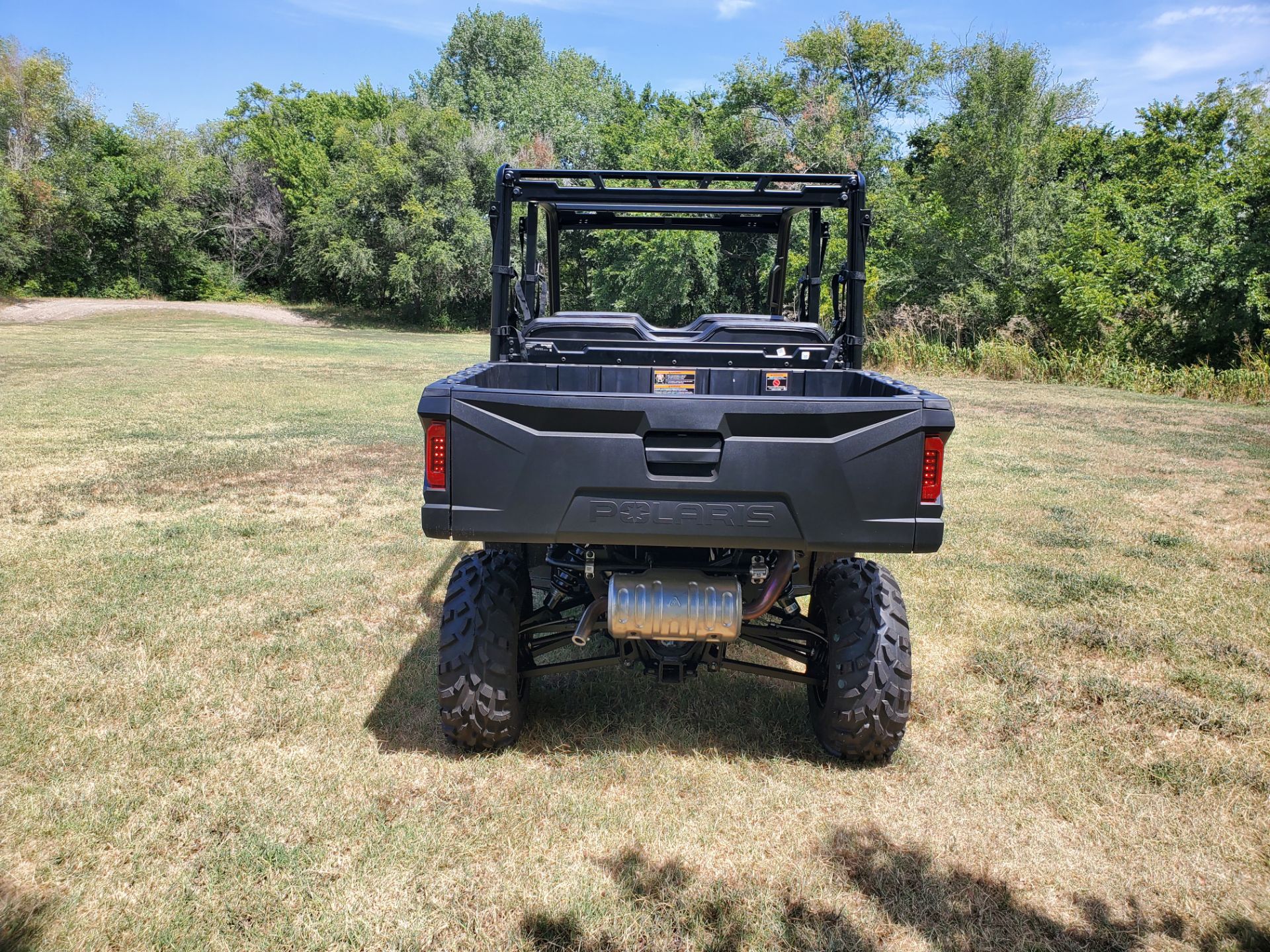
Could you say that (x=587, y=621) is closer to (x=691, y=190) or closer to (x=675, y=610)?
(x=675, y=610)

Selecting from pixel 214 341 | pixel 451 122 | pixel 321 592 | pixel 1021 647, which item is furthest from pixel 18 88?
pixel 1021 647

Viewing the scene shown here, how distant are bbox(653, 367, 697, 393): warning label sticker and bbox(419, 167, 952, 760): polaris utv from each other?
0.04 ft

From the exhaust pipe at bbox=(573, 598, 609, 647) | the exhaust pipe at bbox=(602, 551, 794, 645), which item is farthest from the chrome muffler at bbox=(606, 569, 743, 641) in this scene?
the exhaust pipe at bbox=(573, 598, 609, 647)

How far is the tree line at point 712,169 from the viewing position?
62.4 ft

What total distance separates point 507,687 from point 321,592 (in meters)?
2.30

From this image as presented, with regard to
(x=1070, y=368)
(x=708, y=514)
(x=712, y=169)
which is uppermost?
(x=712, y=169)

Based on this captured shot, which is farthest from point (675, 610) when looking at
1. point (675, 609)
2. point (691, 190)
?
point (691, 190)

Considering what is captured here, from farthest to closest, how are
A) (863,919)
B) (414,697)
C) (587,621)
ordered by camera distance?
(414,697)
(587,621)
(863,919)

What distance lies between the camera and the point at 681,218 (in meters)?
4.92

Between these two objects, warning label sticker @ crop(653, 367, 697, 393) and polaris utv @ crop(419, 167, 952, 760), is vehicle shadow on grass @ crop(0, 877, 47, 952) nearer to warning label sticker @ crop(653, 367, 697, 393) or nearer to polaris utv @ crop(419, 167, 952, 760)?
polaris utv @ crop(419, 167, 952, 760)

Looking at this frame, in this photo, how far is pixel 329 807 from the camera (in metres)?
2.91

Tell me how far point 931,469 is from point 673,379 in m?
1.24

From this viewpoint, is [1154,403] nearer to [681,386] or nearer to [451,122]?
[681,386]

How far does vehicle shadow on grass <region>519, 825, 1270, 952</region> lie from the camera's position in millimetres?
2377
